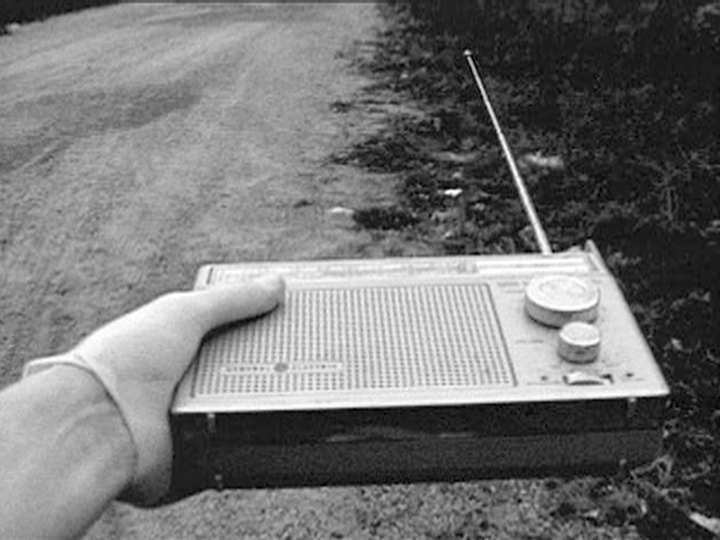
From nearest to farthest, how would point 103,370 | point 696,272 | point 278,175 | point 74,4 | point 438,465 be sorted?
point 103,370 < point 438,465 < point 696,272 < point 278,175 < point 74,4

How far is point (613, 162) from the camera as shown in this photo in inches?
145

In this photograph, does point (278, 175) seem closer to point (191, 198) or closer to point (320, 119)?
point (191, 198)

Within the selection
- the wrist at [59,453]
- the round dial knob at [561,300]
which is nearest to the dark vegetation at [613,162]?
the round dial knob at [561,300]

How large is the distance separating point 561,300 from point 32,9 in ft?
15.1

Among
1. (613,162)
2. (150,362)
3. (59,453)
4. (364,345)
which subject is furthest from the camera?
(613,162)

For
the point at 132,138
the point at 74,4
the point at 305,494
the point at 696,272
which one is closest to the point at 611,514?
the point at 305,494

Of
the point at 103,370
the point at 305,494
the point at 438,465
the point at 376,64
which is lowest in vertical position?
the point at 376,64

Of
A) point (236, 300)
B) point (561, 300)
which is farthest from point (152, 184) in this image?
point (561, 300)

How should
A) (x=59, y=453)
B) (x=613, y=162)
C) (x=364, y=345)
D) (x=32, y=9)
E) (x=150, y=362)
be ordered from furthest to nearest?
(x=32, y=9) → (x=613, y=162) → (x=364, y=345) → (x=150, y=362) → (x=59, y=453)

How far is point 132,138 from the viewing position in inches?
172

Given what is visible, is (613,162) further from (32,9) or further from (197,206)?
(32,9)

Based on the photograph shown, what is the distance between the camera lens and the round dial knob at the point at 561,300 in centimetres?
111

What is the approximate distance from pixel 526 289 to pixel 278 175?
122 inches

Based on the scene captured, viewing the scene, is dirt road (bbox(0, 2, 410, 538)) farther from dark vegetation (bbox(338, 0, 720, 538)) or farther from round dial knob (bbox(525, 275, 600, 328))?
round dial knob (bbox(525, 275, 600, 328))
